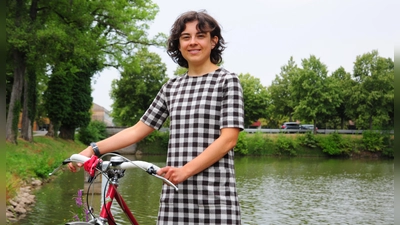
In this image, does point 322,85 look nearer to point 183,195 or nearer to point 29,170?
point 29,170

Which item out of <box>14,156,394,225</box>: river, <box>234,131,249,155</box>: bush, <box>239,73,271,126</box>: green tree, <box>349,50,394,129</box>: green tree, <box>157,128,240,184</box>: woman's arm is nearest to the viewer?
<box>157,128,240,184</box>: woman's arm

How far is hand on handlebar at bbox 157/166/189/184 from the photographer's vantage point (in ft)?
6.44

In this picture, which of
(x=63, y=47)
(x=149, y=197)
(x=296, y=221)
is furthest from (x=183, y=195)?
(x=63, y=47)

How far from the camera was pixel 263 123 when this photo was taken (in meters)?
58.7

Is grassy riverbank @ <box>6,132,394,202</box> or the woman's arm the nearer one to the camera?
the woman's arm

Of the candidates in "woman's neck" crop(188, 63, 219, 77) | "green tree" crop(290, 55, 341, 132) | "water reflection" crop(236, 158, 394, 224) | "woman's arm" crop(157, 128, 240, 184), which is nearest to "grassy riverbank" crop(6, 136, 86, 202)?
"water reflection" crop(236, 158, 394, 224)

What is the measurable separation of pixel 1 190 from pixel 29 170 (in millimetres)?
13396

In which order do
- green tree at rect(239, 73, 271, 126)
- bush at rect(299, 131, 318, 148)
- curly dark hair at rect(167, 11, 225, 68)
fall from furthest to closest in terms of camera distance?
green tree at rect(239, 73, 271, 126) < bush at rect(299, 131, 318, 148) < curly dark hair at rect(167, 11, 225, 68)

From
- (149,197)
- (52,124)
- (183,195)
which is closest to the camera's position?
(183,195)

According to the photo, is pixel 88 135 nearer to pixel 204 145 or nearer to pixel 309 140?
pixel 309 140

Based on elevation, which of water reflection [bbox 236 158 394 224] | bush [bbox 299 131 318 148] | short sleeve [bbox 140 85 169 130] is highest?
short sleeve [bbox 140 85 169 130]

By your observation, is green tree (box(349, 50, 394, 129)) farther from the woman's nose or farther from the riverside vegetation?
the woman's nose

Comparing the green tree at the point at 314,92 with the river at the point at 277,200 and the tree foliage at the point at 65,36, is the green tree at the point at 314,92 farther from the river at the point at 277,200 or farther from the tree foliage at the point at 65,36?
the river at the point at 277,200

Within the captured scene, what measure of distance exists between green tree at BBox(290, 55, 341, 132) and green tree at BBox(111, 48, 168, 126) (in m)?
12.9
